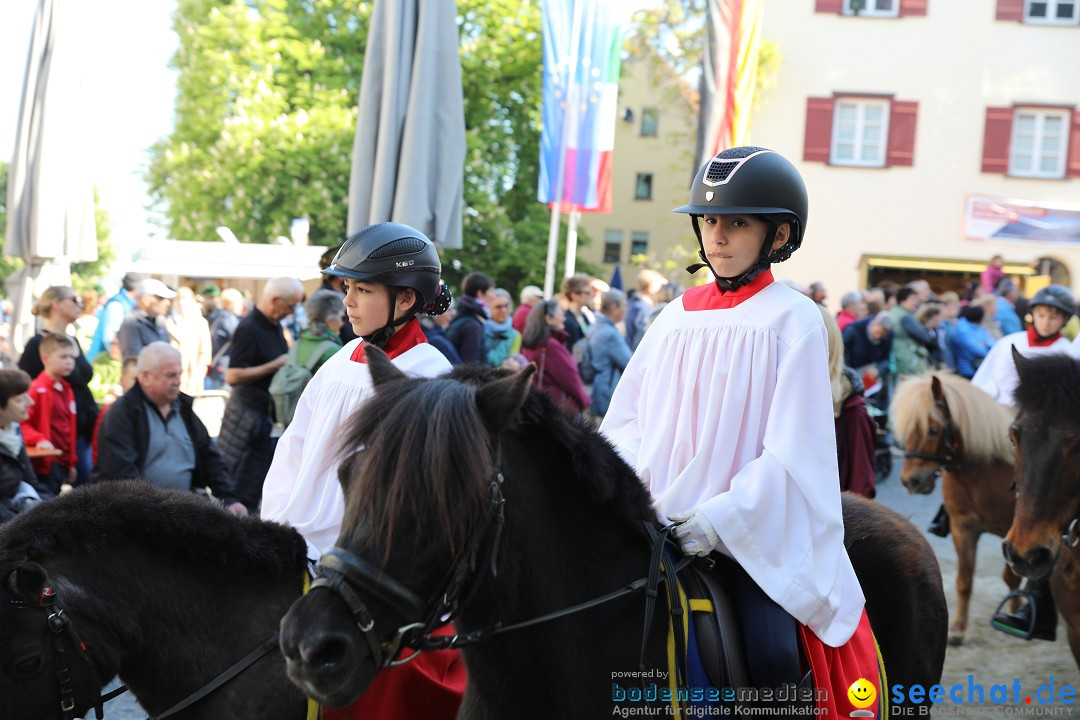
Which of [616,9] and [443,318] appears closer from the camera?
[443,318]

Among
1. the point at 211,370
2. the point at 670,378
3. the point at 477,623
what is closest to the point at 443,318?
the point at 211,370

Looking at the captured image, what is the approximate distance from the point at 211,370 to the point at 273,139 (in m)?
12.8

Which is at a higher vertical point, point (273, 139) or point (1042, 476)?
point (273, 139)

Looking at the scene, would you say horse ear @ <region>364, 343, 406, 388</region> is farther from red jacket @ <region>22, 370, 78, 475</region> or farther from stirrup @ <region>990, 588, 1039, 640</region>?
stirrup @ <region>990, 588, 1039, 640</region>

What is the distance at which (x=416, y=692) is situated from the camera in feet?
11.1

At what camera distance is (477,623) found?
7.95 ft

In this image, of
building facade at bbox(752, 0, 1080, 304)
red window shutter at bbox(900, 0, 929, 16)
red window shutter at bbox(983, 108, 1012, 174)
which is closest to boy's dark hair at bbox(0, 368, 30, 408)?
building facade at bbox(752, 0, 1080, 304)

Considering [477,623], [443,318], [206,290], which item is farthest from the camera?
[206,290]

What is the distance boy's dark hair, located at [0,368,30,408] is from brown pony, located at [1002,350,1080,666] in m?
5.36

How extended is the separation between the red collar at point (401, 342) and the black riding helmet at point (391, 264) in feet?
0.11

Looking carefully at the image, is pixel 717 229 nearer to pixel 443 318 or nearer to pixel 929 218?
pixel 443 318

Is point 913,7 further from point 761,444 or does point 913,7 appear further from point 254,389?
point 761,444

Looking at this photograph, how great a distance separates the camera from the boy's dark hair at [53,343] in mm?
6938

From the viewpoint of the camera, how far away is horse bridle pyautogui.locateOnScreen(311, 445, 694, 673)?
6.92ft
